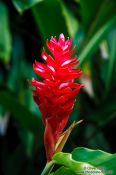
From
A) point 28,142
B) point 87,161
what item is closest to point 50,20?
point 28,142

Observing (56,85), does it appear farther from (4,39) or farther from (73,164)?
(4,39)

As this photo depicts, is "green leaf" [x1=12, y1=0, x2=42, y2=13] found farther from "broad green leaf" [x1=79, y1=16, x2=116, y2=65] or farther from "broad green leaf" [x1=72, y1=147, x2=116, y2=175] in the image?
"broad green leaf" [x1=72, y1=147, x2=116, y2=175]

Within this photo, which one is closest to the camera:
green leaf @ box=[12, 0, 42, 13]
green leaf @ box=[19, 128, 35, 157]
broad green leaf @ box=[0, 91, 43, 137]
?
green leaf @ box=[12, 0, 42, 13]

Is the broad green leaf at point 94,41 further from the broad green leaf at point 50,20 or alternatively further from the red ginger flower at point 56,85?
the red ginger flower at point 56,85

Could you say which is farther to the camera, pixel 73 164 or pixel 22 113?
pixel 22 113

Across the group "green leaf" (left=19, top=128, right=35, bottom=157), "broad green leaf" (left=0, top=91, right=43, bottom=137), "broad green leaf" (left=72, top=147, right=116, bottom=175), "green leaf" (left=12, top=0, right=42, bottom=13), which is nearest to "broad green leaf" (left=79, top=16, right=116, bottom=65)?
"broad green leaf" (left=0, top=91, right=43, bottom=137)

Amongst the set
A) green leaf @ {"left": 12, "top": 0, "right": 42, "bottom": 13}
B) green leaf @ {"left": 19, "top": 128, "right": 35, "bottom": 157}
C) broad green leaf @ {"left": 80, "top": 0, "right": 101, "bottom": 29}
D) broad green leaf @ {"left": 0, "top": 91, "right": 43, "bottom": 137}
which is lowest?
green leaf @ {"left": 19, "top": 128, "right": 35, "bottom": 157}
